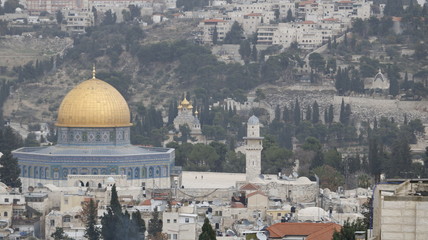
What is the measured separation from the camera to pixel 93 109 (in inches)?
2554

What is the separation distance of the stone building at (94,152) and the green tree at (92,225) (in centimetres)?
1326

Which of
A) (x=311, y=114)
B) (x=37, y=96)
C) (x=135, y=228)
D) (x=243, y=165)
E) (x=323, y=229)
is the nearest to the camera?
(x=323, y=229)

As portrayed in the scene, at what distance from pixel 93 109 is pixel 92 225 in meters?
18.5

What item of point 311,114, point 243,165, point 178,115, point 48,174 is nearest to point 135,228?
point 48,174

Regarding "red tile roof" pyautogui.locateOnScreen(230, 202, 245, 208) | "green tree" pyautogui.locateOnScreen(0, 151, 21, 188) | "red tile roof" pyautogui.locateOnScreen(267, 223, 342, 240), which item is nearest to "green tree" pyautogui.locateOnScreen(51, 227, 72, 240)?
"red tile roof" pyautogui.locateOnScreen(267, 223, 342, 240)

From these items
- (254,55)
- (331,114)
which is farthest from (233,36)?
(331,114)

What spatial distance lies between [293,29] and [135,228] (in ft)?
267

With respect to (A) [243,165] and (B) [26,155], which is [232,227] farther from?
(A) [243,165]

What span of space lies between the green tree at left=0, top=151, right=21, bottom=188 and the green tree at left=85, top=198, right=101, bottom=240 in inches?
531

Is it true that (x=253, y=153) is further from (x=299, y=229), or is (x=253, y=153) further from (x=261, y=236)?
(x=261, y=236)

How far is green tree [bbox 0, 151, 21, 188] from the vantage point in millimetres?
63469

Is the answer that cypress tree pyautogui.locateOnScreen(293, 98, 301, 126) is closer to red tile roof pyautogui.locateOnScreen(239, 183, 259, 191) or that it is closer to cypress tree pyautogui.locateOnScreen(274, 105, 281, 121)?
cypress tree pyautogui.locateOnScreen(274, 105, 281, 121)

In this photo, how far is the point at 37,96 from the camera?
360 ft

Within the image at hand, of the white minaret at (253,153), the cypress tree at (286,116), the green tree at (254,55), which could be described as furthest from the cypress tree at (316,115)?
the white minaret at (253,153)
